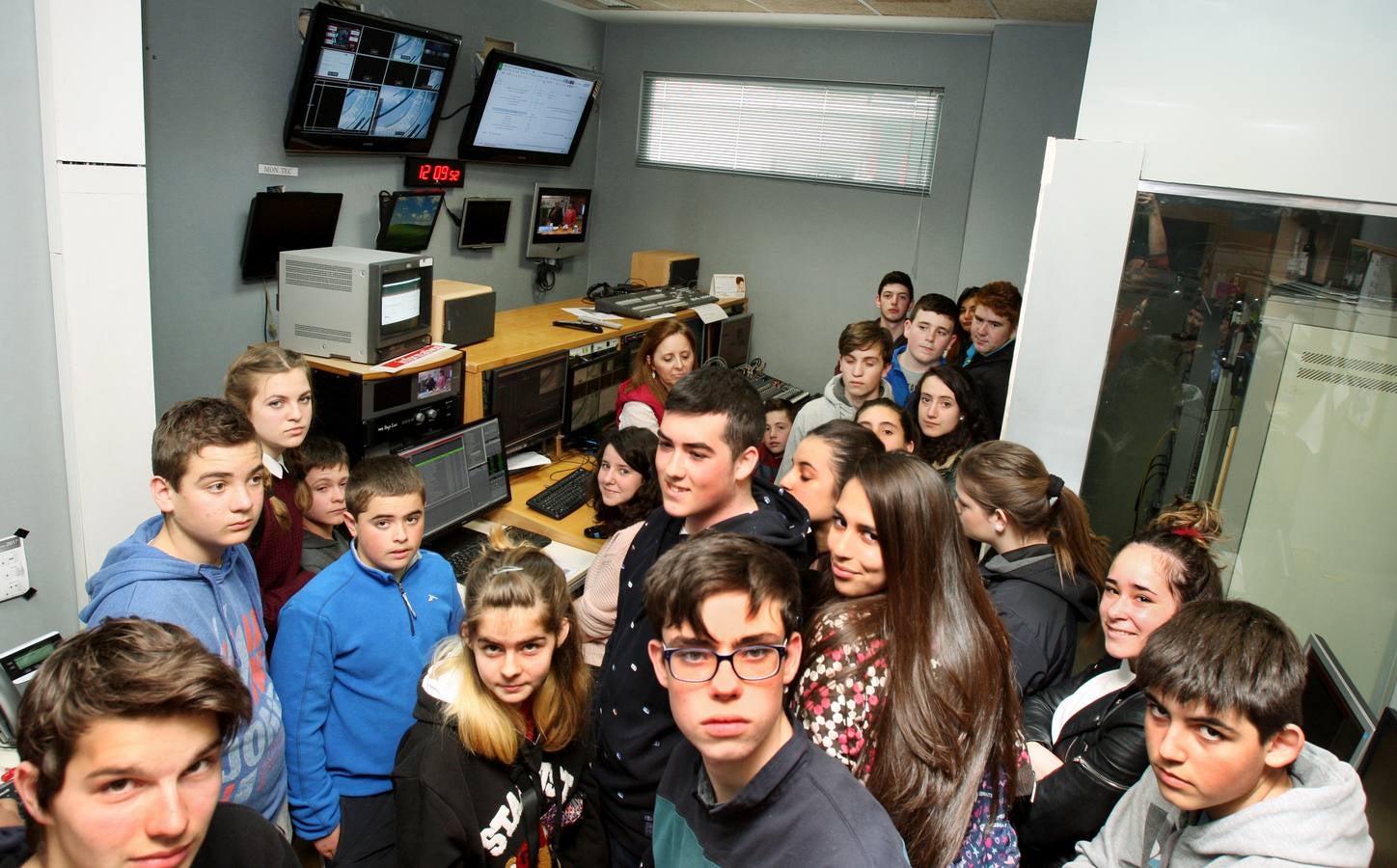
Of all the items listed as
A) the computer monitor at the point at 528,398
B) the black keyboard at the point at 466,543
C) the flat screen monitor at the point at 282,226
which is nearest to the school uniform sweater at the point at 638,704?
A: the black keyboard at the point at 466,543

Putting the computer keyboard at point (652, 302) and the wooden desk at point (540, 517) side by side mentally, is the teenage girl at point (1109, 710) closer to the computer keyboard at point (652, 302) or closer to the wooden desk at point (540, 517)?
the wooden desk at point (540, 517)

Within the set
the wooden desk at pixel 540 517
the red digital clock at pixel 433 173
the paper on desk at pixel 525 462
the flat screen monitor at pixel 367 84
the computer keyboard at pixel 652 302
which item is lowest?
the wooden desk at pixel 540 517

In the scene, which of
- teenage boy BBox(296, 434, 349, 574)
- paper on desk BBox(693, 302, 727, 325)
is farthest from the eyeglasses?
paper on desk BBox(693, 302, 727, 325)

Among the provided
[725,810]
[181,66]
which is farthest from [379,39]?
[725,810]

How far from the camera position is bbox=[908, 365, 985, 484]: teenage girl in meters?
3.09

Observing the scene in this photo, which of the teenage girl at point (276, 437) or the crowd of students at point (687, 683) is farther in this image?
the teenage girl at point (276, 437)

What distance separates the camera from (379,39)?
3799 mm

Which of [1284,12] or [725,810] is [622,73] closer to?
[1284,12]

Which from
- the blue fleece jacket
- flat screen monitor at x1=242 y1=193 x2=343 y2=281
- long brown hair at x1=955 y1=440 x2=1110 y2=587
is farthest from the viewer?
flat screen monitor at x1=242 y1=193 x2=343 y2=281

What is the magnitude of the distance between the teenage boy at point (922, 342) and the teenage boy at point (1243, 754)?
2542 millimetres

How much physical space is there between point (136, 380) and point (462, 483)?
114 centimetres

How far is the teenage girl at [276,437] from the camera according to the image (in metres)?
2.27

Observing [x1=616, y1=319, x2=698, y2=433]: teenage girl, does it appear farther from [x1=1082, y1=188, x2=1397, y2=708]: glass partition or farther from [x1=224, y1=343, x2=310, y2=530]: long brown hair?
[x1=1082, y1=188, x2=1397, y2=708]: glass partition

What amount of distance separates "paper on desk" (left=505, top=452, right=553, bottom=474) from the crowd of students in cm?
125
